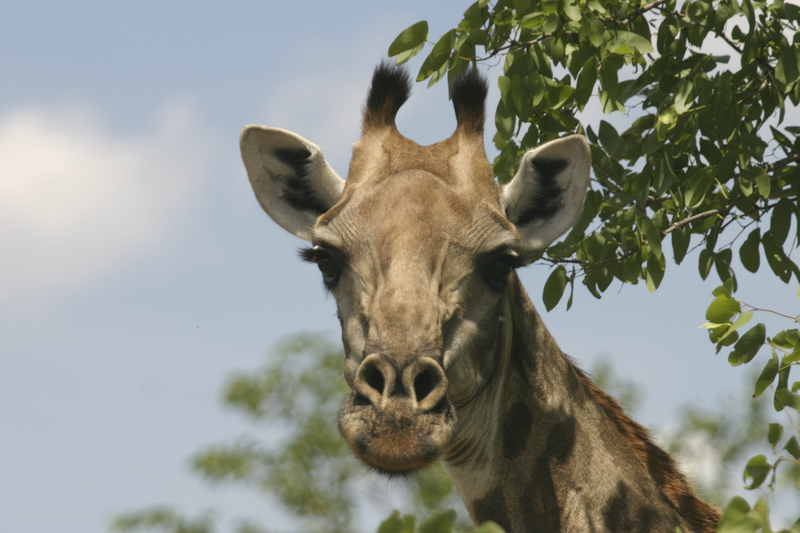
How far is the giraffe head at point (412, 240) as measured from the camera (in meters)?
4.34

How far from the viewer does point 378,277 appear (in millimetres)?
4961

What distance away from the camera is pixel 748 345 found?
4.86 metres

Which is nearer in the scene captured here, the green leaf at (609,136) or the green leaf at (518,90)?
the green leaf at (518,90)

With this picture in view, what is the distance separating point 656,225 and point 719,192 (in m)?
0.74

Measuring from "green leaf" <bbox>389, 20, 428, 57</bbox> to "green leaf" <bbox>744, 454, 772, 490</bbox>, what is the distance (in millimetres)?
3489

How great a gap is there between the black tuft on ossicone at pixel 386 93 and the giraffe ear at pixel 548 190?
3.83 feet

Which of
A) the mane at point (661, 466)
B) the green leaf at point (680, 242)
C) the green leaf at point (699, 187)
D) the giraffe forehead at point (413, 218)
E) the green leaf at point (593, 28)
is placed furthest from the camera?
the green leaf at point (680, 242)

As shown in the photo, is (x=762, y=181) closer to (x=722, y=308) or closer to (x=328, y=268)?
(x=722, y=308)

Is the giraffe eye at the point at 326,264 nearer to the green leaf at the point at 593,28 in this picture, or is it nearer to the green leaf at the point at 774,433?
the green leaf at the point at 593,28

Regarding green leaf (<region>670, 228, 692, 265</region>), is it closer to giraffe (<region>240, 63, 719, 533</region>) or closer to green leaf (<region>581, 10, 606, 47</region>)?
giraffe (<region>240, 63, 719, 533</region>)

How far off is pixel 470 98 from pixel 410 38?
33.5 inches

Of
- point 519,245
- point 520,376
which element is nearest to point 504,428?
point 520,376

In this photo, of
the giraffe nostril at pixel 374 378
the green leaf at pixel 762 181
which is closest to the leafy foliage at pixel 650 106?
the green leaf at pixel 762 181

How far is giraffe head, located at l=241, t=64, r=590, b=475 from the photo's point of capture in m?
4.34
